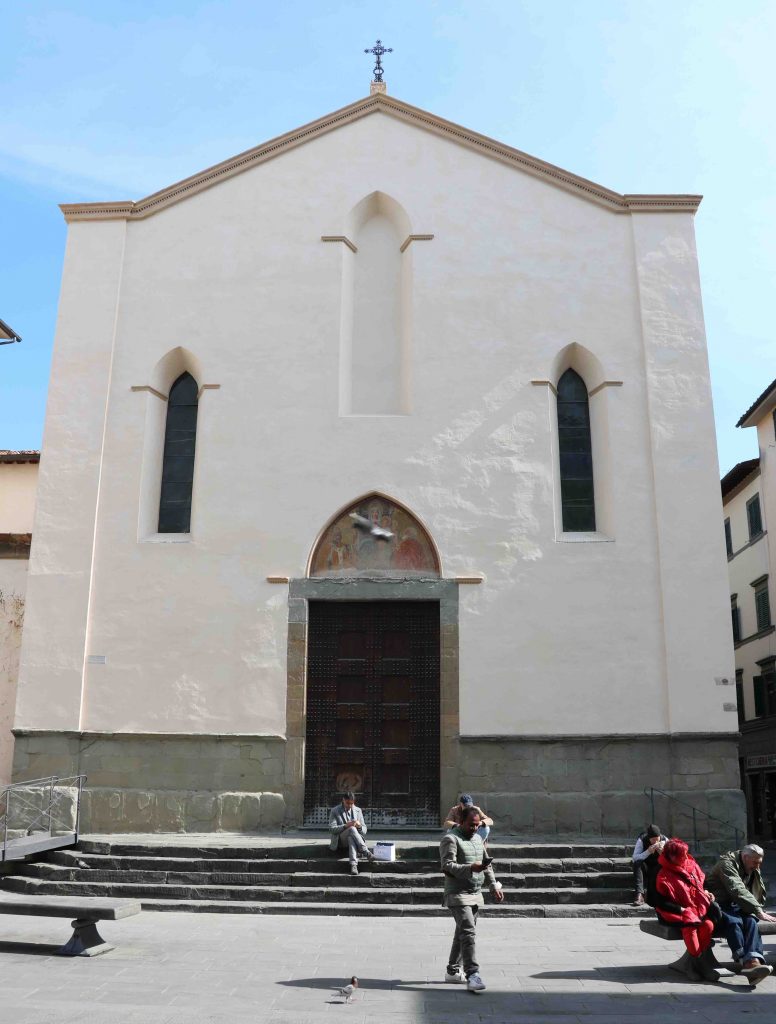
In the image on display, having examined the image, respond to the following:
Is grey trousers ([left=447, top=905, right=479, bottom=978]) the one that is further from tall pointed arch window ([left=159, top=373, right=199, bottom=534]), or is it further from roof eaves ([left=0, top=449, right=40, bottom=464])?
roof eaves ([left=0, top=449, right=40, bottom=464])

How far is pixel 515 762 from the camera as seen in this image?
1421cm

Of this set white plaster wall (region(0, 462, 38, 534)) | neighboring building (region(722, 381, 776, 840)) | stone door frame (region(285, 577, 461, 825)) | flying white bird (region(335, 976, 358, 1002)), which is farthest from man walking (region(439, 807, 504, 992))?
neighboring building (region(722, 381, 776, 840))

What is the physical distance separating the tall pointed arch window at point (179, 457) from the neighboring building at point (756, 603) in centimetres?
1471

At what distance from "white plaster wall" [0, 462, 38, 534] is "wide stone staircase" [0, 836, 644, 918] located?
7.82 meters

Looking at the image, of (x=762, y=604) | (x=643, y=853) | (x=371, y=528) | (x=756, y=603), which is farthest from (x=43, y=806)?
(x=756, y=603)

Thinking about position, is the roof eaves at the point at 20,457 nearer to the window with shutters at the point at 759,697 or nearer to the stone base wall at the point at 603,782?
the stone base wall at the point at 603,782

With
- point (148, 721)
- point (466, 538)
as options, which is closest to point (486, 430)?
point (466, 538)

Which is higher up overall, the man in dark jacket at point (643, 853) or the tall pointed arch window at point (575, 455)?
the tall pointed arch window at point (575, 455)

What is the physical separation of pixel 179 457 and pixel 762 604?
1754 cm

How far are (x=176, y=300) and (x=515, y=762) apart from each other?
9164mm

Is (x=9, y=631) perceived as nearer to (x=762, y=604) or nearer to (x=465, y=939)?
(x=465, y=939)

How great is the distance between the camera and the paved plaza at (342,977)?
6750mm

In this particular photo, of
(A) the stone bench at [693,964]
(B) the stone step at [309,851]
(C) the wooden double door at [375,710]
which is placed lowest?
(A) the stone bench at [693,964]

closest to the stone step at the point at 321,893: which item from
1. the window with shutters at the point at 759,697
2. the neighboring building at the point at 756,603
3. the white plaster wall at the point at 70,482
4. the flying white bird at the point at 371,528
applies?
the white plaster wall at the point at 70,482
